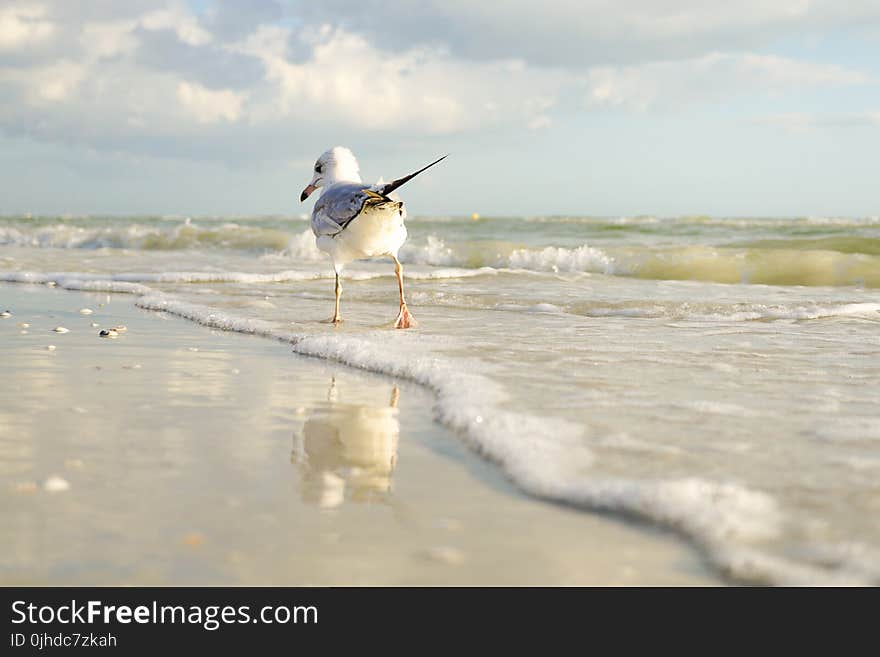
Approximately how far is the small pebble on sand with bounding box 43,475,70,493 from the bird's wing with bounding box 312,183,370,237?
4056 mm

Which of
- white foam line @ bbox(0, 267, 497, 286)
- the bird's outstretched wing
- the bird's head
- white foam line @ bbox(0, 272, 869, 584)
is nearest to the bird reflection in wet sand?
white foam line @ bbox(0, 272, 869, 584)

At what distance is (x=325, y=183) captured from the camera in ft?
26.3

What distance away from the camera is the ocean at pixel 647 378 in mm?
2580

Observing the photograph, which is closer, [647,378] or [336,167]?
[647,378]

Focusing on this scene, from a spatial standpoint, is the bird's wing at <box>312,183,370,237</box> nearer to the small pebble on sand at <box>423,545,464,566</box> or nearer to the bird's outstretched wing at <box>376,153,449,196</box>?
the bird's outstretched wing at <box>376,153,449,196</box>

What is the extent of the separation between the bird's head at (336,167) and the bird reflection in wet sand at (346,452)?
3.97 metres

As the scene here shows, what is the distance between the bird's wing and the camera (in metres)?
6.77

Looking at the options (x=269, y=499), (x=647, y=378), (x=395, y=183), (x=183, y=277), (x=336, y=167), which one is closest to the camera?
(x=269, y=499)

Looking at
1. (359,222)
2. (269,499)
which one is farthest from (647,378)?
(359,222)

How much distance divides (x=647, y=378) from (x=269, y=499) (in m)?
2.48

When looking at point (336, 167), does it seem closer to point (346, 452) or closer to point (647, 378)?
point (647, 378)

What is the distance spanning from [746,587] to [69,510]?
1.81 m

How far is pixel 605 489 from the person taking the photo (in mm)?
2748
